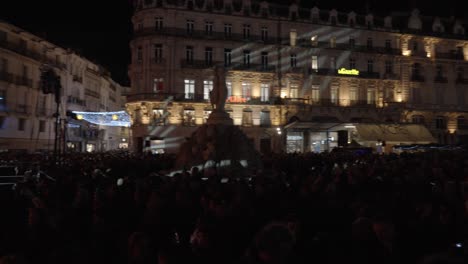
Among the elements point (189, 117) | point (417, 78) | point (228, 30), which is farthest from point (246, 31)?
point (417, 78)

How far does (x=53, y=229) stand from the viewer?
6152 mm

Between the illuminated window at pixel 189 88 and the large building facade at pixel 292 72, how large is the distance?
11 cm

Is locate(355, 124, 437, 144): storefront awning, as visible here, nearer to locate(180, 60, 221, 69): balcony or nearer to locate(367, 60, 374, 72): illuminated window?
locate(367, 60, 374, 72): illuminated window

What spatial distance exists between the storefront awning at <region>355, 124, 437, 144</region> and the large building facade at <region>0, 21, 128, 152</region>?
1142 inches

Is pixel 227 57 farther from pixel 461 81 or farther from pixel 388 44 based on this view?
pixel 461 81

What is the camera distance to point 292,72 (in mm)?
47312

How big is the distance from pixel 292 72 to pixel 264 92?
13.3ft

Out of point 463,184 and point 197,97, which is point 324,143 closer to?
point 197,97

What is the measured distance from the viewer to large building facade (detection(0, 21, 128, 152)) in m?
39.6

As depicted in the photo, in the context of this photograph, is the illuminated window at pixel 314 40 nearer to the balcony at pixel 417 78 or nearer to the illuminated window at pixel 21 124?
the balcony at pixel 417 78

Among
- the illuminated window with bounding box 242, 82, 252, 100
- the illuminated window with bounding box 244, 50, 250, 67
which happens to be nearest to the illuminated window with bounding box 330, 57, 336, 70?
the illuminated window with bounding box 244, 50, 250, 67

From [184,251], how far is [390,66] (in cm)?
5215

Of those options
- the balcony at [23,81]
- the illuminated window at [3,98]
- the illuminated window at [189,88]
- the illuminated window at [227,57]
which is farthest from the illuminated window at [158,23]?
the illuminated window at [3,98]

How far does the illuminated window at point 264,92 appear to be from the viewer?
46300 millimetres
